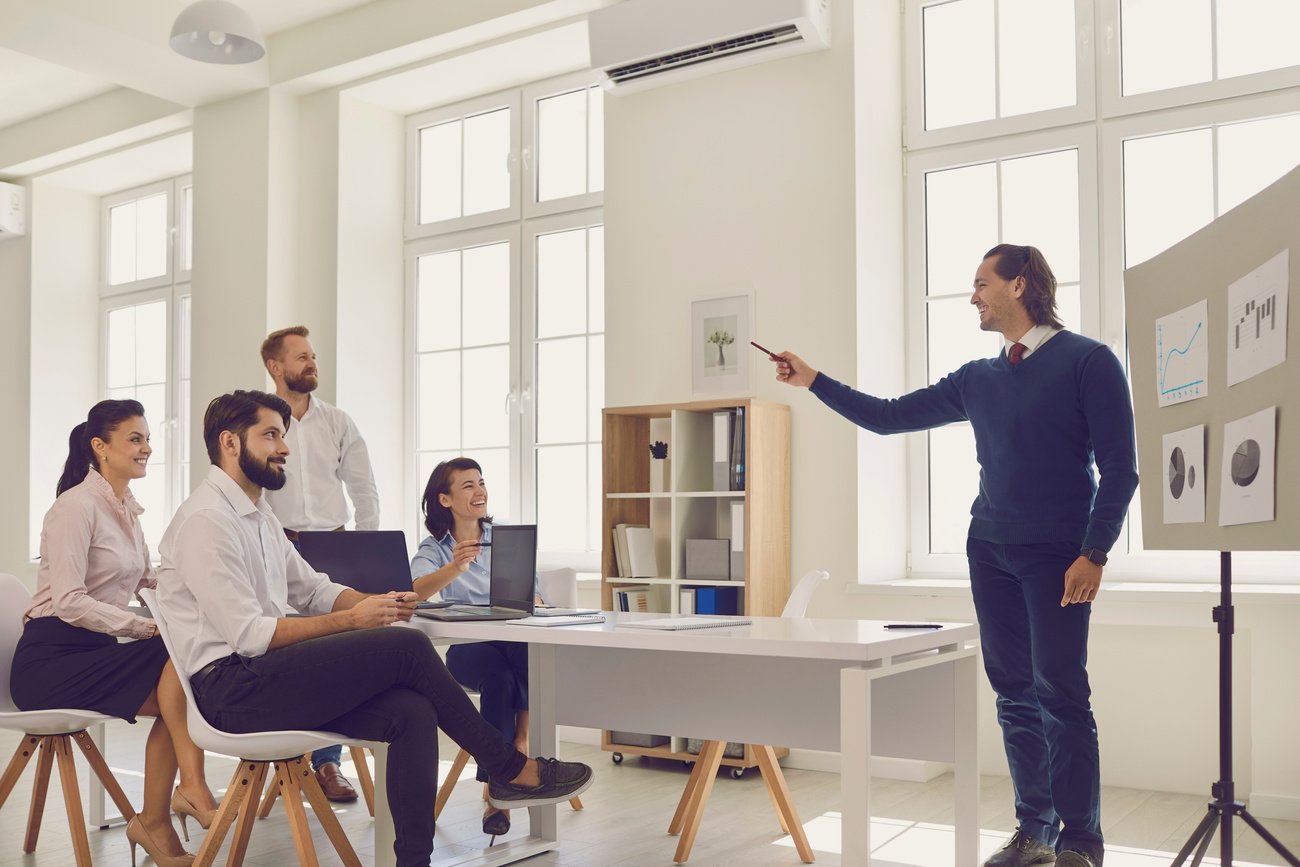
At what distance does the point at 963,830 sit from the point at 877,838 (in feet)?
3.00

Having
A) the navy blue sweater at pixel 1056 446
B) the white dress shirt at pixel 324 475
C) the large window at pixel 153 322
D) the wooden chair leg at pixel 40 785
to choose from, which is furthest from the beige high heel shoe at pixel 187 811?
the large window at pixel 153 322

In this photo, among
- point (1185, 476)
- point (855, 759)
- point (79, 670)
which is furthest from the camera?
point (79, 670)

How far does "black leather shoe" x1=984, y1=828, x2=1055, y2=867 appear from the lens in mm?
3232

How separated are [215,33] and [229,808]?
9.88 ft

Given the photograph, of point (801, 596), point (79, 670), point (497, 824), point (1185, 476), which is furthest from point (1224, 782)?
Answer: point (79, 670)

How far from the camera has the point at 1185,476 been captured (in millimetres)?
2760

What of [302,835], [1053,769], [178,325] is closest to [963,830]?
[1053,769]

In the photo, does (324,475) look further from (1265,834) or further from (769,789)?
(1265,834)

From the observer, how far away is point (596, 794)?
4.44m

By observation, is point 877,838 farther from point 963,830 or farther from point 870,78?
point 870,78

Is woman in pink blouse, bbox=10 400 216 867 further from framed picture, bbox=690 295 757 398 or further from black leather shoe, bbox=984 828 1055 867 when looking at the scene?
framed picture, bbox=690 295 757 398

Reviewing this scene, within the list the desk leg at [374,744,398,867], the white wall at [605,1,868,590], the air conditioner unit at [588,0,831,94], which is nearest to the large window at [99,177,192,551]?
the white wall at [605,1,868,590]

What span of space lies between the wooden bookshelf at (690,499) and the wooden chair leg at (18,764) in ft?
7.15

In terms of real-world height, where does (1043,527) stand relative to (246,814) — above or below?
above
